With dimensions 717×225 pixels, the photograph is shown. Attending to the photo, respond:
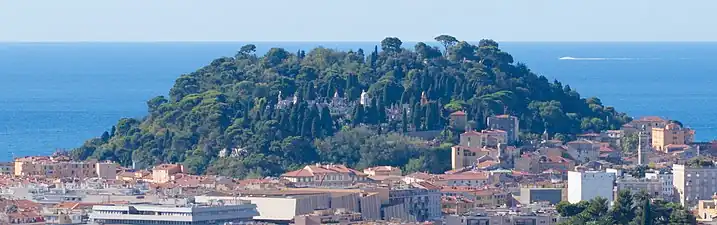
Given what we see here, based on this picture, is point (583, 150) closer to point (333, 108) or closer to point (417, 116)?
point (417, 116)

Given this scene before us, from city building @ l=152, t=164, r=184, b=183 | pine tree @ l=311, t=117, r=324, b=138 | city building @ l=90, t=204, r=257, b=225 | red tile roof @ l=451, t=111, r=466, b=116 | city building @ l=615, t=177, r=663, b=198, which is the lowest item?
city building @ l=152, t=164, r=184, b=183

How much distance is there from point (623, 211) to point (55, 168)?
22.0 m

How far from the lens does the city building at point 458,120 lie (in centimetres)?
7612

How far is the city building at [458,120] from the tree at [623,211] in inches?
939

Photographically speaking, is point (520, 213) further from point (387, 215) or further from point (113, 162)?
point (113, 162)

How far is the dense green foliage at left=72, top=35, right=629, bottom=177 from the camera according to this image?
72250 mm

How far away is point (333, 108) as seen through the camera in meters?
78.1

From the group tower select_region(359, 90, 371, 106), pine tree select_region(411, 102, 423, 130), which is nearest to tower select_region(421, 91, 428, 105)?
pine tree select_region(411, 102, 423, 130)

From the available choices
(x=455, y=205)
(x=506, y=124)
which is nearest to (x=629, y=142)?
(x=506, y=124)

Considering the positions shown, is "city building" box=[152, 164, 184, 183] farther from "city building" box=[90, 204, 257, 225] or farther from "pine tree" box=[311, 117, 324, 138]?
"city building" box=[90, 204, 257, 225]

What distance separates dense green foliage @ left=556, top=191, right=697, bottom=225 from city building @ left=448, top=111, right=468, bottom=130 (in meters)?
23.0

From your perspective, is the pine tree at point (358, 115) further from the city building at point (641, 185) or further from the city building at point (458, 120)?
the city building at point (641, 185)

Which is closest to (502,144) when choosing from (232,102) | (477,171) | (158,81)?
(477,171)

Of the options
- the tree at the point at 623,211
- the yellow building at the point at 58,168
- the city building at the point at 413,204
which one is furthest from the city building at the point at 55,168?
the tree at the point at 623,211
